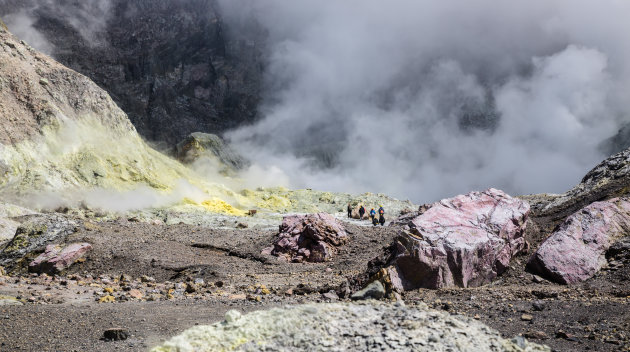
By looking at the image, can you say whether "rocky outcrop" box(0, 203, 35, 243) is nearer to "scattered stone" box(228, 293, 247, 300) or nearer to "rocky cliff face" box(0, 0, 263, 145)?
"scattered stone" box(228, 293, 247, 300)

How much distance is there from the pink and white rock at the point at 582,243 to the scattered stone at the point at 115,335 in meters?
8.72

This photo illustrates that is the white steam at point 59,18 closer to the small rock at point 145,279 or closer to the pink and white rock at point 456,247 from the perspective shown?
the small rock at point 145,279

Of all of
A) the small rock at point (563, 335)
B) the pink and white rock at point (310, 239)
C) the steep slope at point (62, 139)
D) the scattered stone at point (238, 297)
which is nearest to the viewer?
the small rock at point (563, 335)

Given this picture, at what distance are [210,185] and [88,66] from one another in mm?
36911

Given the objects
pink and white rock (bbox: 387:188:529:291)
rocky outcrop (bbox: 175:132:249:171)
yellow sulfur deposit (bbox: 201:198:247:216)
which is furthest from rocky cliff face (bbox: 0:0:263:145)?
pink and white rock (bbox: 387:188:529:291)

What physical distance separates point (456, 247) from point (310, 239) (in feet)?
27.9

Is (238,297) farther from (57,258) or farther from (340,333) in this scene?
(57,258)

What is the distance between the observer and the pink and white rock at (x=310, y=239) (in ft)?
56.1

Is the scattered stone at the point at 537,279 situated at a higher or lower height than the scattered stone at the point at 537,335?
higher

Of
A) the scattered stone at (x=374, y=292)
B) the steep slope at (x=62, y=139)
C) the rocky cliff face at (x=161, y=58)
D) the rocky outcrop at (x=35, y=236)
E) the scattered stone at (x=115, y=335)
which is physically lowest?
the scattered stone at (x=115, y=335)

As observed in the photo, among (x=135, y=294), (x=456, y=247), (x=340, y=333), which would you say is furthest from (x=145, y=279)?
(x=340, y=333)

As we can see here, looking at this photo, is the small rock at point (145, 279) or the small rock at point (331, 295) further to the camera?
the small rock at point (145, 279)

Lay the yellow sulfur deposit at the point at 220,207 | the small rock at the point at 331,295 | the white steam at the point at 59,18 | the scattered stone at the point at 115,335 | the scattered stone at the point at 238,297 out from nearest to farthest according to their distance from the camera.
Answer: the scattered stone at the point at 115,335, the small rock at the point at 331,295, the scattered stone at the point at 238,297, the yellow sulfur deposit at the point at 220,207, the white steam at the point at 59,18

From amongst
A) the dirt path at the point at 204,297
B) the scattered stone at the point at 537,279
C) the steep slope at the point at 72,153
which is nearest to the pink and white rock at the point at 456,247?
the dirt path at the point at 204,297
